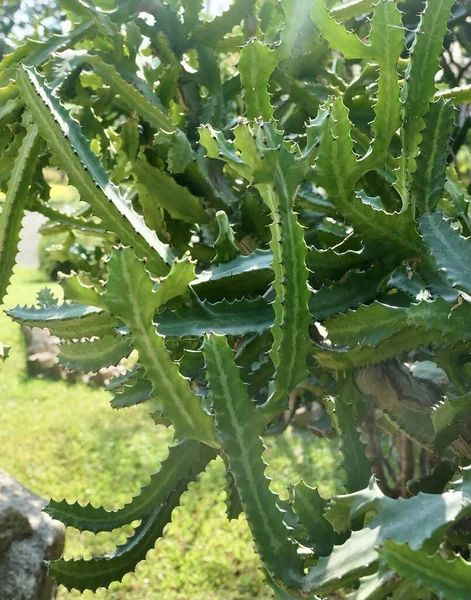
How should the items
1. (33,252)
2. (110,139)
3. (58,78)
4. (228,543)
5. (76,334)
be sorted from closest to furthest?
(76,334) → (58,78) → (110,139) → (228,543) → (33,252)

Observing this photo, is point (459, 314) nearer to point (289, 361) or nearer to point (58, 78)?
point (289, 361)

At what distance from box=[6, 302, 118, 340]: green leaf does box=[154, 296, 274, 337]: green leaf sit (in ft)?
0.34

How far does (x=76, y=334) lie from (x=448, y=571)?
60 cm

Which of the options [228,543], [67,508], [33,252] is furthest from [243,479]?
[33,252]

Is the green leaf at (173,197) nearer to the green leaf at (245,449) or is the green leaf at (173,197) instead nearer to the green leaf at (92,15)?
the green leaf at (92,15)

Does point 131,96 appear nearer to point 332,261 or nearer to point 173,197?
point 173,197

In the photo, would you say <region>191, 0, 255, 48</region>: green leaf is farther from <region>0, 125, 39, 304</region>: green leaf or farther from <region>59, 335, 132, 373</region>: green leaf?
<region>59, 335, 132, 373</region>: green leaf

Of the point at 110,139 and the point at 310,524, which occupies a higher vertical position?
Result: the point at 110,139

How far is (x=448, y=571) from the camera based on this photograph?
56 centimetres

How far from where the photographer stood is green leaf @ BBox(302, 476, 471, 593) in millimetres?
611

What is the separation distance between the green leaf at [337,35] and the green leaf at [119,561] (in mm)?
Answer: 626

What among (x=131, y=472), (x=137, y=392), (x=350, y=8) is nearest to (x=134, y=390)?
(x=137, y=392)

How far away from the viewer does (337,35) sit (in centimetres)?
92

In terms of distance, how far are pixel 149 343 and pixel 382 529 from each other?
0.31m
